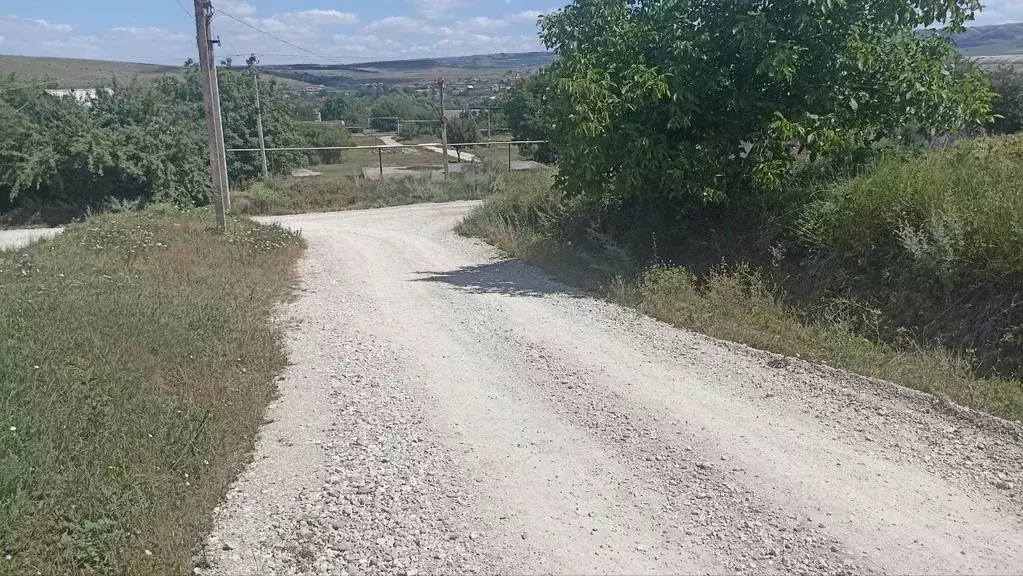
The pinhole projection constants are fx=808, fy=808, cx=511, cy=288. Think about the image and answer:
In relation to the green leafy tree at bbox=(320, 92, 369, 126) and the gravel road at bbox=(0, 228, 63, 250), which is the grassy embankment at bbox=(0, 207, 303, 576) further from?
the green leafy tree at bbox=(320, 92, 369, 126)

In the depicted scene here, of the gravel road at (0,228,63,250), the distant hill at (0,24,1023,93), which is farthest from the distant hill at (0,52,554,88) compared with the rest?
the gravel road at (0,228,63,250)

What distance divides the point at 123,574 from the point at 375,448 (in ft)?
6.20

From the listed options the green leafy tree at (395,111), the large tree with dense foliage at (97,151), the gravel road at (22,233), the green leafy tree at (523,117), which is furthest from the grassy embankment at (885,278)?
the green leafy tree at (395,111)

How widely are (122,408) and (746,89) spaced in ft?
27.3

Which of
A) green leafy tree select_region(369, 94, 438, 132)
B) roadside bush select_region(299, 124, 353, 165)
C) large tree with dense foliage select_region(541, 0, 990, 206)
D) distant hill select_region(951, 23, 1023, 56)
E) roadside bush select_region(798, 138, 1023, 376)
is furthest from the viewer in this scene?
green leafy tree select_region(369, 94, 438, 132)

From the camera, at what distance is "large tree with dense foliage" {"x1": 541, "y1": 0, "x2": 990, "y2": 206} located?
988cm

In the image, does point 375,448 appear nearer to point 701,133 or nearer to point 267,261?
point 701,133

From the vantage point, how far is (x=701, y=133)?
1113cm

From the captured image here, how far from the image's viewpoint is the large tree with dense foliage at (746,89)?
988cm

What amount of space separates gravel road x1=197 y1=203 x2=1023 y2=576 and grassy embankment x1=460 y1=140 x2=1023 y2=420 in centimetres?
58

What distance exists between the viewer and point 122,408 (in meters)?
5.86

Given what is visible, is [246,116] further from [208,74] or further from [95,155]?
[208,74]

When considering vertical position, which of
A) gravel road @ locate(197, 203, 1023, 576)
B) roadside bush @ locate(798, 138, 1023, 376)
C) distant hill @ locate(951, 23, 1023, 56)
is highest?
distant hill @ locate(951, 23, 1023, 56)

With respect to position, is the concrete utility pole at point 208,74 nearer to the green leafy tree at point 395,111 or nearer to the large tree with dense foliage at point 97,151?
the large tree with dense foliage at point 97,151
